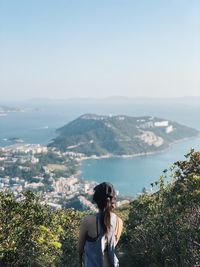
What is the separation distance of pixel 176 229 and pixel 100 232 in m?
2.57

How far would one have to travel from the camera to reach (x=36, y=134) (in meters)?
99.1

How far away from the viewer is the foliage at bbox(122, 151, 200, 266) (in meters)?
3.83

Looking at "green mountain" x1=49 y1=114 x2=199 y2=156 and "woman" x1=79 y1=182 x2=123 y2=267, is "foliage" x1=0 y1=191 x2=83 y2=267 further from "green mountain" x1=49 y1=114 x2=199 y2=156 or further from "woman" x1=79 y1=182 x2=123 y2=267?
"green mountain" x1=49 y1=114 x2=199 y2=156

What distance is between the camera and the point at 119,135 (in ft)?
275

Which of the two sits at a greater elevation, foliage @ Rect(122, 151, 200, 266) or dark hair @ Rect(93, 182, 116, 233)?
dark hair @ Rect(93, 182, 116, 233)

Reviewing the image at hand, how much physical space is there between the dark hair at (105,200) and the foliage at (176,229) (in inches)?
74.9

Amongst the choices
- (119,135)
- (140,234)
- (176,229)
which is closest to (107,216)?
(176,229)

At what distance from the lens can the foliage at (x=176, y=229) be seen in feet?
12.6

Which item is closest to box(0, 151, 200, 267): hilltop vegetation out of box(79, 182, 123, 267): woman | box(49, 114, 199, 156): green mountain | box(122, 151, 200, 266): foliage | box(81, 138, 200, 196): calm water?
box(122, 151, 200, 266): foliage

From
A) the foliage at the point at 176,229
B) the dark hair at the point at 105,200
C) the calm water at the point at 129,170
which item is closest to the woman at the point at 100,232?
the dark hair at the point at 105,200

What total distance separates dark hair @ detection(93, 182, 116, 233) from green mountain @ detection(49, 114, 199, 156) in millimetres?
72442

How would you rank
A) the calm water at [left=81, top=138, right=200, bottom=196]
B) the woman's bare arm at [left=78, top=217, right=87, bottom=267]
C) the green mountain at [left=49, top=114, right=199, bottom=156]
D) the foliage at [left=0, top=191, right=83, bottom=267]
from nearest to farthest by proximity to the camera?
the woman's bare arm at [left=78, top=217, right=87, bottom=267] → the foliage at [left=0, top=191, right=83, bottom=267] → the calm water at [left=81, top=138, right=200, bottom=196] → the green mountain at [left=49, top=114, right=199, bottom=156]

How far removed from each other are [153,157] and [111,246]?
7007 cm

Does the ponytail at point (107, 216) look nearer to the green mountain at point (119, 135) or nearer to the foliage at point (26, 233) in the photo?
the foliage at point (26, 233)
